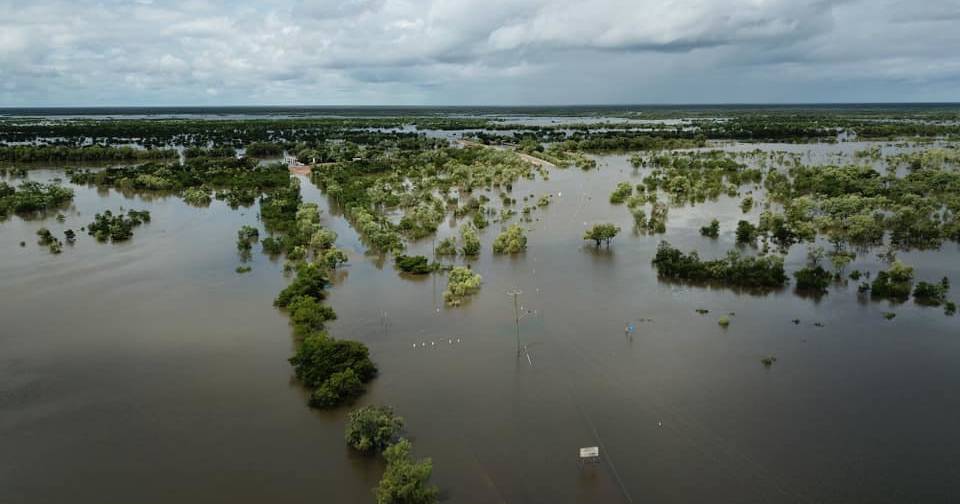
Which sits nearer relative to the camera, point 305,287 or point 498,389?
point 498,389

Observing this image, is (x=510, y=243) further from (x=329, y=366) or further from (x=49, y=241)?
(x=49, y=241)

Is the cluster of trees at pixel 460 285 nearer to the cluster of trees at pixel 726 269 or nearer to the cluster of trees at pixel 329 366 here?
the cluster of trees at pixel 329 366

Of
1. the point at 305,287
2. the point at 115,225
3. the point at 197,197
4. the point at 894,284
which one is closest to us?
the point at 894,284

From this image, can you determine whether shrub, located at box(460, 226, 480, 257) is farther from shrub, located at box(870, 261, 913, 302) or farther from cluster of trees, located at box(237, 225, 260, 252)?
shrub, located at box(870, 261, 913, 302)

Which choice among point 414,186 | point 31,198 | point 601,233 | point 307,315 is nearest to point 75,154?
point 31,198

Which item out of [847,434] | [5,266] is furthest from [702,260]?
[5,266]

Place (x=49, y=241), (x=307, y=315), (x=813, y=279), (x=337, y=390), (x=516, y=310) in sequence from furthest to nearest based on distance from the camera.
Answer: (x=49, y=241) < (x=813, y=279) < (x=516, y=310) < (x=307, y=315) < (x=337, y=390)

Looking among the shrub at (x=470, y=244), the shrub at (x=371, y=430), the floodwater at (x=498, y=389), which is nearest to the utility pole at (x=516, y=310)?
the floodwater at (x=498, y=389)
